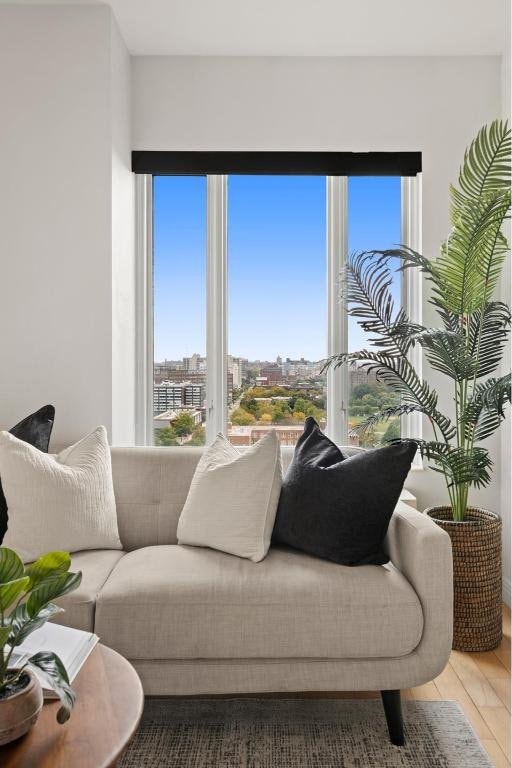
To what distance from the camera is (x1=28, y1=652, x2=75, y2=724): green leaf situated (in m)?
1.01

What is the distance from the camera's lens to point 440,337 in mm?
2436

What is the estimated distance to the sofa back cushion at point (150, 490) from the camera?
2.34m

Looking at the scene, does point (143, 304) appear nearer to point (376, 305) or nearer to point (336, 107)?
point (376, 305)

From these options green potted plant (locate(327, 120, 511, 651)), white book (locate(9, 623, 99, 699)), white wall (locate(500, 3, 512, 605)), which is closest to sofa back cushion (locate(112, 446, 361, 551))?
green potted plant (locate(327, 120, 511, 651))

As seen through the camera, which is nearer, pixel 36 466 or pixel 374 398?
pixel 36 466

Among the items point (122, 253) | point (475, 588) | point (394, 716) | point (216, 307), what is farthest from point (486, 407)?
point (122, 253)

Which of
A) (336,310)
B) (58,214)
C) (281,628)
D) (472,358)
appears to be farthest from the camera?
(336,310)

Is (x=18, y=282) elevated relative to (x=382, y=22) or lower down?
lower down

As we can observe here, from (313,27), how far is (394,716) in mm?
2969

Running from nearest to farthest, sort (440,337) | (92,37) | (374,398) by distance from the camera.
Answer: (440,337), (92,37), (374,398)

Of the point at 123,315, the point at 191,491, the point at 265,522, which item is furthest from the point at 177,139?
the point at 265,522

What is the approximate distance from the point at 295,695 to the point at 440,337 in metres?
1.48

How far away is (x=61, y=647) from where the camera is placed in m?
1.34

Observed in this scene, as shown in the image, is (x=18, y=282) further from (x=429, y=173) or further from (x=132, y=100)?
(x=429, y=173)
